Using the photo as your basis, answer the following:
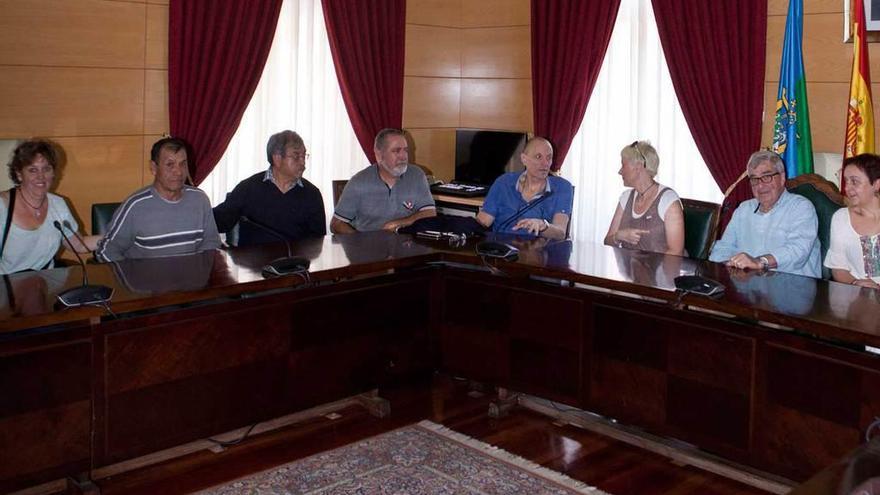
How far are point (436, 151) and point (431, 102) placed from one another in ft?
1.17

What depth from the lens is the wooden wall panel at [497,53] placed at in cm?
669

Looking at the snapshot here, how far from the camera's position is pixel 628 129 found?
6172mm

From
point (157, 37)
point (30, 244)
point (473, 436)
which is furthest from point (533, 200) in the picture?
point (157, 37)

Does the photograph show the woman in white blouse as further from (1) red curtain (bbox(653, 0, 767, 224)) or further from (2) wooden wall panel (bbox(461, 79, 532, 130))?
(2) wooden wall panel (bbox(461, 79, 532, 130))

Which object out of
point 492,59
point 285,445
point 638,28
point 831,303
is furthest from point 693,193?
point 285,445

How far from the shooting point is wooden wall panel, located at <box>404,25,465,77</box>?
6738mm

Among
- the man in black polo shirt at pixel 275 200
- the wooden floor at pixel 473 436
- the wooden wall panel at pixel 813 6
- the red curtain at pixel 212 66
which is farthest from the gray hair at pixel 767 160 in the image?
the red curtain at pixel 212 66

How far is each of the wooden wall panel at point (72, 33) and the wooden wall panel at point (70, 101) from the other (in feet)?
0.18

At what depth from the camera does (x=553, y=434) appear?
3.96 m

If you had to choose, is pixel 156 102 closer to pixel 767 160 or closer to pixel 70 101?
pixel 70 101

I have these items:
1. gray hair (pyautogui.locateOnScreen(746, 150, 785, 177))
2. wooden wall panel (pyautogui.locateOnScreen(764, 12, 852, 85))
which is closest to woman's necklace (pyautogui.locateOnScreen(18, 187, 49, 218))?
gray hair (pyautogui.locateOnScreen(746, 150, 785, 177))

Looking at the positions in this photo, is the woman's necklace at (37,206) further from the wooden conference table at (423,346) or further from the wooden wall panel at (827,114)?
the wooden wall panel at (827,114)

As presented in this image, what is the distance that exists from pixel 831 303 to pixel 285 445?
83.0 inches

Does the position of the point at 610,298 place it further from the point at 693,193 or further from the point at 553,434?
the point at 693,193
